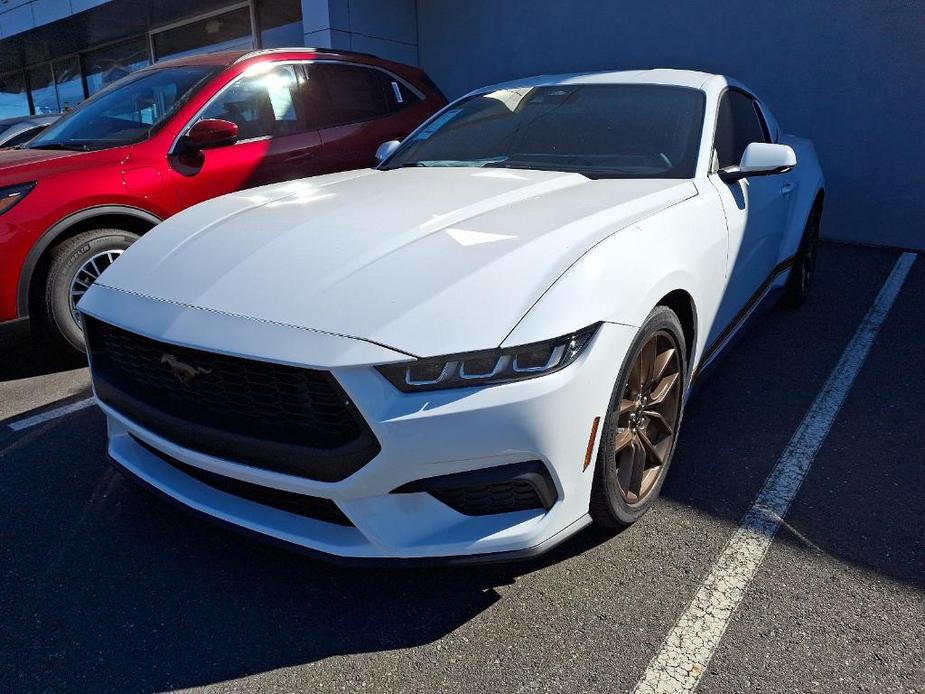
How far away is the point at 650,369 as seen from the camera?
2.24 metres

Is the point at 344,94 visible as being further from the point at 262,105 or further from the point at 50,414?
the point at 50,414

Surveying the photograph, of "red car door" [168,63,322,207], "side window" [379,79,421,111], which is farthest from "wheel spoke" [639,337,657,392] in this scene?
"side window" [379,79,421,111]

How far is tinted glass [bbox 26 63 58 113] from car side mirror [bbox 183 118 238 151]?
16.2 metres

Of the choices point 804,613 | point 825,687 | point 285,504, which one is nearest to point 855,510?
point 804,613

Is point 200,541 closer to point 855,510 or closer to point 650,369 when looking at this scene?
point 650,369

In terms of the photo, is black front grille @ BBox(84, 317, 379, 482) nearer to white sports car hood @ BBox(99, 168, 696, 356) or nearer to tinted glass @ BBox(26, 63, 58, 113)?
white sports car hood @ BBox(99, 168, 696, 356)

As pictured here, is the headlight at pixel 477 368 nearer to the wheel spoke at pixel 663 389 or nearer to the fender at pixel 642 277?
the fender at pixel 642 277

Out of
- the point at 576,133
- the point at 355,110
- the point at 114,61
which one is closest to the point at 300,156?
the point at 355,110

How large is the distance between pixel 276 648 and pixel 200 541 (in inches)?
22.4

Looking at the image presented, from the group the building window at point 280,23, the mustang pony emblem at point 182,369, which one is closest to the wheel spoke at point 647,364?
the mustang pony emblem at point 182,369

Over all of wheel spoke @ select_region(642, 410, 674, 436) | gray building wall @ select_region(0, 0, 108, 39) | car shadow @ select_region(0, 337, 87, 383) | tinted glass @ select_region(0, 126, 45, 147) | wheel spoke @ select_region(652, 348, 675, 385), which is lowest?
car shadow @ select_region(0, 337, 87, 383)

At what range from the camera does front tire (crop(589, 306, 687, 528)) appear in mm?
1987

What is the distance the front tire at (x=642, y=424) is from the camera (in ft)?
6.52

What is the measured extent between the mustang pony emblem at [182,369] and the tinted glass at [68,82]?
1728 cm
